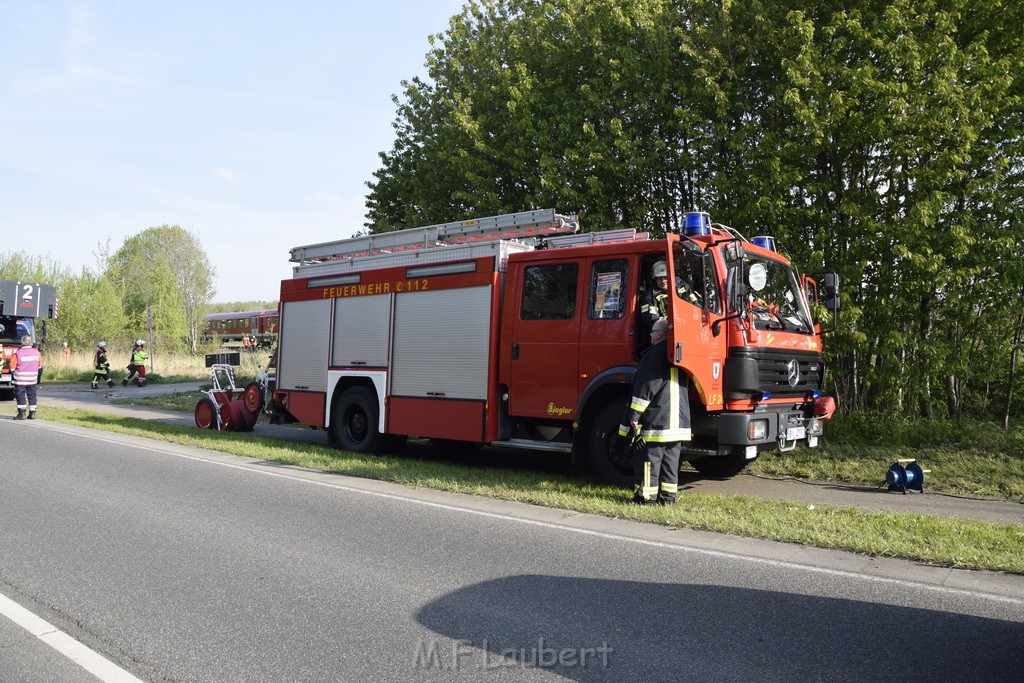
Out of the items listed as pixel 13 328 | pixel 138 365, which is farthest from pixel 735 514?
pixel 138 365

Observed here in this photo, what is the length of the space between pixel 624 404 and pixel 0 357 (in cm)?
1979

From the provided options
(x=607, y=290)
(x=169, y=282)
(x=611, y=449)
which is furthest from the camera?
(x=169, y=282)

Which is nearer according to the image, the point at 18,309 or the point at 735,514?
the point at 735,514

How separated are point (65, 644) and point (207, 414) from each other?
420 inches

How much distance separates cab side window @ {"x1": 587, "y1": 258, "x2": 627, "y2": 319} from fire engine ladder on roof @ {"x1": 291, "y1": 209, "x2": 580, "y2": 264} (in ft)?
3.48

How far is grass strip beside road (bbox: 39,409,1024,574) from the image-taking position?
5.32m

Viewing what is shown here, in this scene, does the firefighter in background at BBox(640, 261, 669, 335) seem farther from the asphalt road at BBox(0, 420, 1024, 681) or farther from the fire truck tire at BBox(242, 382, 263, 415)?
the fire truck tire at BBox(242, 382, 263, 415)

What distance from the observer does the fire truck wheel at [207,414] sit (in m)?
13.8

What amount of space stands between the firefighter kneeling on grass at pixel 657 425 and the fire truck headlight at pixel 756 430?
0.62 meters

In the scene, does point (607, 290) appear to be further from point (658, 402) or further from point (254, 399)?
point (254, 399)

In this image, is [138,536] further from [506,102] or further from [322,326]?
[506,102]

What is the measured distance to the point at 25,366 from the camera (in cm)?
1547

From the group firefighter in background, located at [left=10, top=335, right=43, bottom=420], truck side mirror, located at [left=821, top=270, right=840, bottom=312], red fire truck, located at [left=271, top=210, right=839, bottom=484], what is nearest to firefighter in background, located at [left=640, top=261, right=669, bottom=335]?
red fire truck, located at [left=271, top=210, right=839, bottom=484]

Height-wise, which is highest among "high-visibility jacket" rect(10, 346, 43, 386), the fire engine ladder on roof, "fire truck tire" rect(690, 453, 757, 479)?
the fire engine ladder on roof
